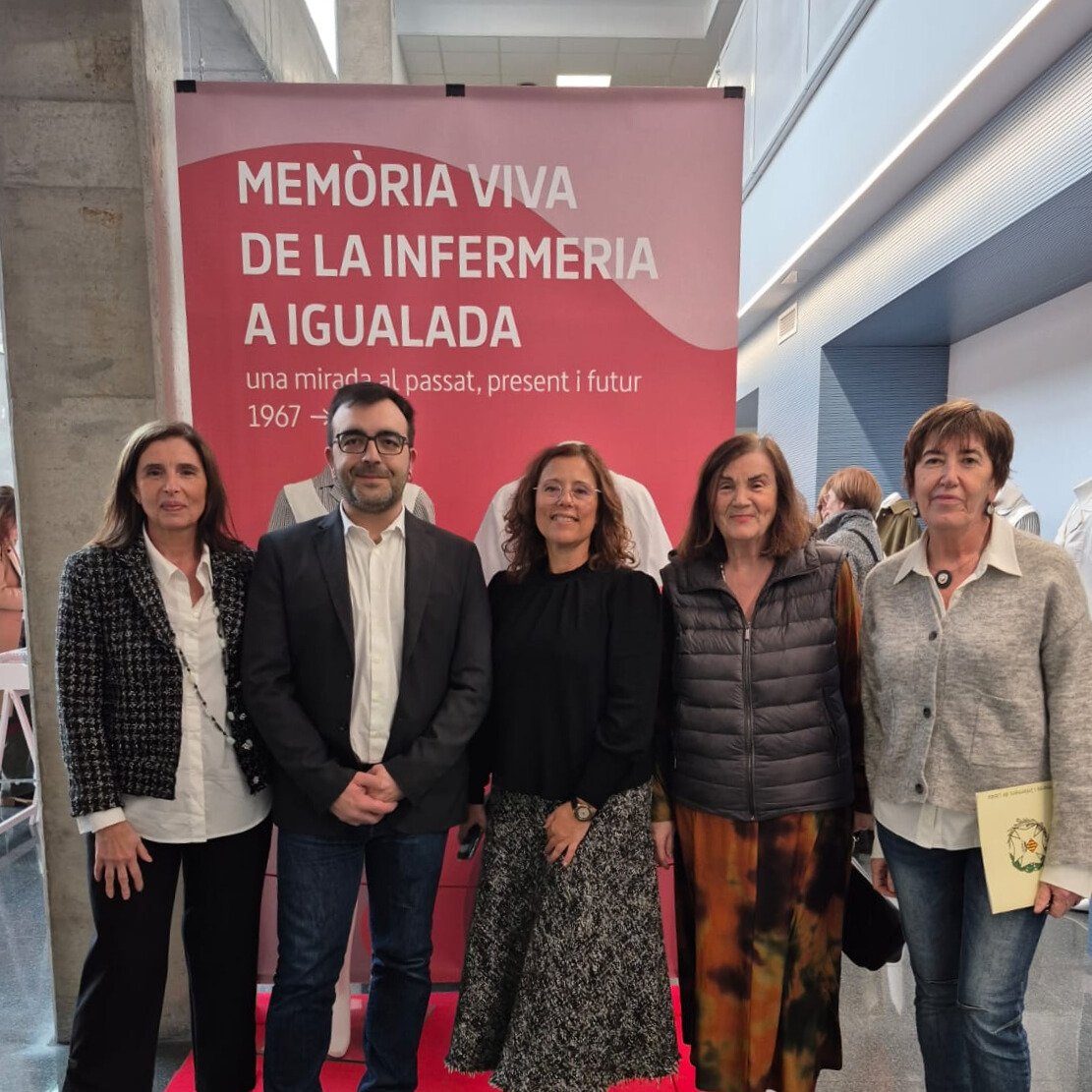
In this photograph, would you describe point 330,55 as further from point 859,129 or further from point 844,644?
point 844,644

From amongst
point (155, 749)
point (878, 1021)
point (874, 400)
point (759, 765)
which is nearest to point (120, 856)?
point (155, 749)

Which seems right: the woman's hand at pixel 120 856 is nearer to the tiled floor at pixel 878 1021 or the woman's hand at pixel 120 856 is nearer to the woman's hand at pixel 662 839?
the tiled floor at pixel 878 1021

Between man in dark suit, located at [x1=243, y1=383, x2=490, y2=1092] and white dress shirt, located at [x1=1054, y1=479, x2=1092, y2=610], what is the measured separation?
2.73 m

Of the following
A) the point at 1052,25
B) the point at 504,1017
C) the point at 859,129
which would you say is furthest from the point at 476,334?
the point at 859,129

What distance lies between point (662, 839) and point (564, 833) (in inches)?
10.1

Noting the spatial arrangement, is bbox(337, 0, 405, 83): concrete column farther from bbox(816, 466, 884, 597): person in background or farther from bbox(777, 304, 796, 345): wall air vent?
bbox(816, 466, 884, 597): person in background

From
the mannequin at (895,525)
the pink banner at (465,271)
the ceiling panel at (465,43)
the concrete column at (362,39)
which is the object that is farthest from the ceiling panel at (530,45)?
the pink banner at (465,271)

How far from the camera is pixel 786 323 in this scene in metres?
7.38

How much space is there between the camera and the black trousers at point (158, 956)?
1.70 meters

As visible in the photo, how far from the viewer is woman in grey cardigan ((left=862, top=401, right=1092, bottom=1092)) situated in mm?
1493

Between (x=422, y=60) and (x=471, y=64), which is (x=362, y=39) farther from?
(x=471, y=64)

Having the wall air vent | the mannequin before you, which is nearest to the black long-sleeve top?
the mannequin

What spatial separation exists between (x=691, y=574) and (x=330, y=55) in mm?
5202

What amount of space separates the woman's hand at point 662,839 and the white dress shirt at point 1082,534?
2330mm
